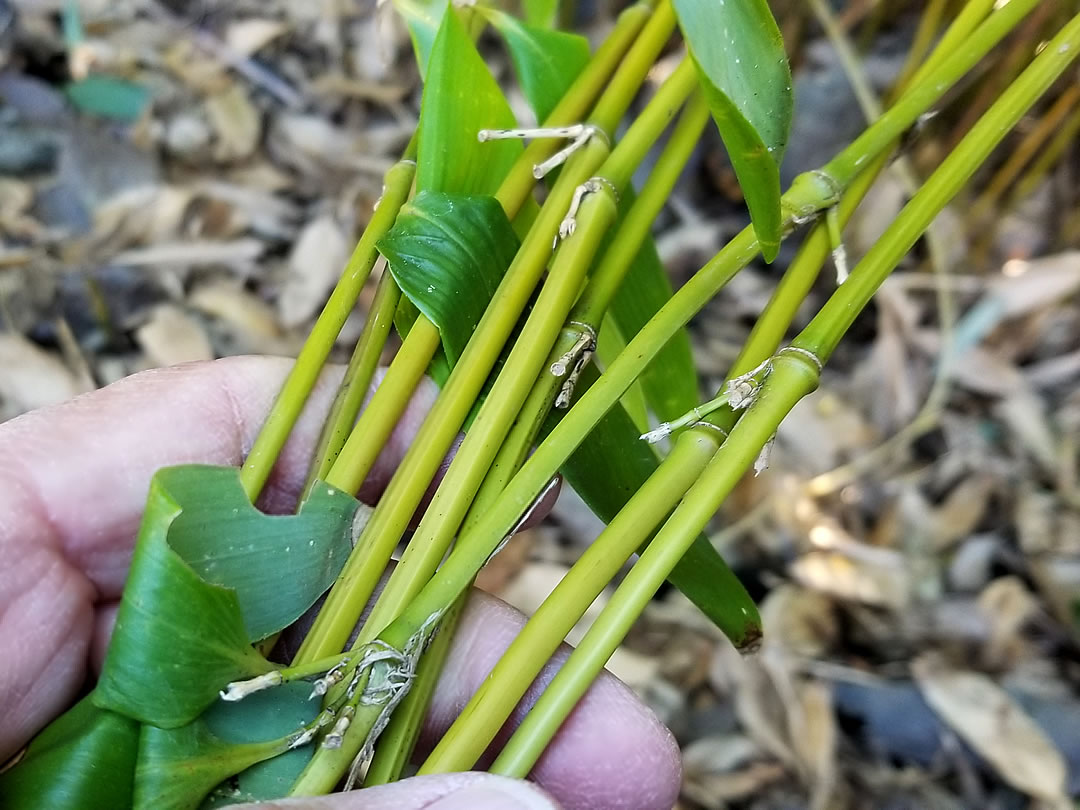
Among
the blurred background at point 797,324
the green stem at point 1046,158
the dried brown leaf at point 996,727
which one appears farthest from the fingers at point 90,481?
the green stem at point 1046,158

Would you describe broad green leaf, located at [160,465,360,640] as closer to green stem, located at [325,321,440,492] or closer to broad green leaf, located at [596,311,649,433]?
green stem, located at [325,321,440,492]

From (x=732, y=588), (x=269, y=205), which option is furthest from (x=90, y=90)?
(x=732, y=588)

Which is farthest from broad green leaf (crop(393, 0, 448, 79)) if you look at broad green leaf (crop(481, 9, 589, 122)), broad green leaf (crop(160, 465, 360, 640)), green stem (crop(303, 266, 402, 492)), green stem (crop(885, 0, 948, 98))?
green stem (crop(885, 0, 948, 98))

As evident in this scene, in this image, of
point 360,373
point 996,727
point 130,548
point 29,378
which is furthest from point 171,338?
point 996,727

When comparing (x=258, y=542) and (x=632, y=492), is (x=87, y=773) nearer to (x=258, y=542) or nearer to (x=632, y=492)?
(x=258, y=542)

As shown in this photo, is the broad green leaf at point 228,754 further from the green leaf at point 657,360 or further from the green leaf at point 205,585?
the green leaf at point 657,360
